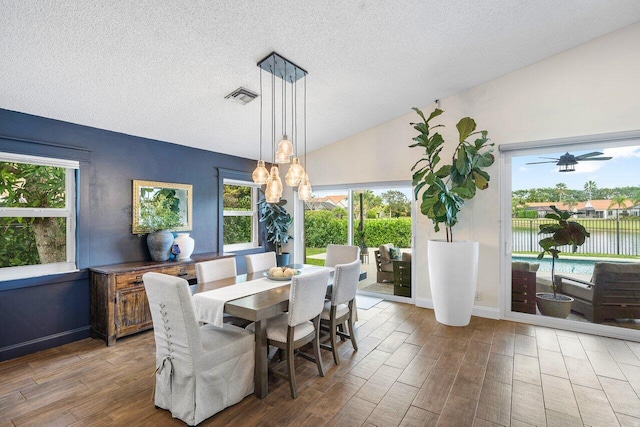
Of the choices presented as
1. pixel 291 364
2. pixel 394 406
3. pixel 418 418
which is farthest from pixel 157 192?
pixel 418 418

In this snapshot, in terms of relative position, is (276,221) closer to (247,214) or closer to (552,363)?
(247,214)

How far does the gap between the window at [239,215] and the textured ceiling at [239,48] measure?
1554 mm

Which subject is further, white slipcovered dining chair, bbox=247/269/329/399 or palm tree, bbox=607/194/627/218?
palm tree, bbox=607/194/627/218

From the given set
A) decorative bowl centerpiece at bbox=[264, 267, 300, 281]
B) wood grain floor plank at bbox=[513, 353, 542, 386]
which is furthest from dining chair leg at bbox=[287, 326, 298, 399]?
wood grain floor plank at bbox=[513, 353, 542, 386]

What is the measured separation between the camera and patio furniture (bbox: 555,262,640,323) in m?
3.47

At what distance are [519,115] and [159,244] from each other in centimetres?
495

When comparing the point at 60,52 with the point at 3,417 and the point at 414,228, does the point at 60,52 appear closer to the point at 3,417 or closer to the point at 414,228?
the point at 3,417

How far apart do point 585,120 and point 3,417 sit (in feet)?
20.0

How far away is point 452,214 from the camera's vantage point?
3.91 meters

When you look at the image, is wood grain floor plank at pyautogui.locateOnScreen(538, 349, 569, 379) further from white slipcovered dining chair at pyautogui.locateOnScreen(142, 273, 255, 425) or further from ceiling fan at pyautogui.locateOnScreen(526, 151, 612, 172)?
white slipcovered dining chair at pyautogui.locateOnScreen(142, 273, 255, 425)

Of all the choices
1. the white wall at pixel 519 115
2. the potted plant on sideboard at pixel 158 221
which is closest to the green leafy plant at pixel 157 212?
the potted plant on sideboard at pixel 158 221

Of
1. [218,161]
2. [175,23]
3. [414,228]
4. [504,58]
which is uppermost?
[504,58]

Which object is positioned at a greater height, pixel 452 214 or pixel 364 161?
pixel 364 161

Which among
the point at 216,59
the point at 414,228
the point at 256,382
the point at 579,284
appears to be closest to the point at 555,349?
the point at 579,284
